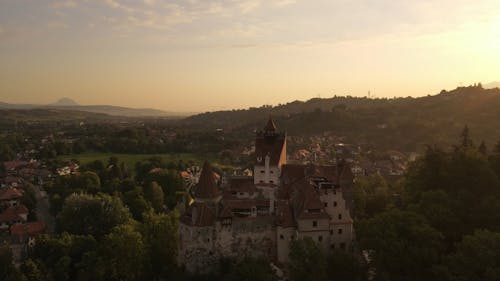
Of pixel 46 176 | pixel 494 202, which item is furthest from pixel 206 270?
pixel 46 176

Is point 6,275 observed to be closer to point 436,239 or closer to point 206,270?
point 206,270

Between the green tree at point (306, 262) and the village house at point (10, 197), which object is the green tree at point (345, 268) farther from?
the village house at point (10, 197)

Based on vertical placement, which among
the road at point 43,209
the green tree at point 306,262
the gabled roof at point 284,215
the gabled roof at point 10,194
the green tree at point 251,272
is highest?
the gabled roof at point 284,215

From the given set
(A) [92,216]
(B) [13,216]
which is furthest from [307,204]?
(B) [13,216]

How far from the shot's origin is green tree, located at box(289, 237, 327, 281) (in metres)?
39.8

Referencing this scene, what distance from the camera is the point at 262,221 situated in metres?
46.3

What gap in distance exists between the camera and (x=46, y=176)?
367ft

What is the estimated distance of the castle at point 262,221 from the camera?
45031 mm

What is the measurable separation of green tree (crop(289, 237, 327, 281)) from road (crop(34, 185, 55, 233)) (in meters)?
51.5

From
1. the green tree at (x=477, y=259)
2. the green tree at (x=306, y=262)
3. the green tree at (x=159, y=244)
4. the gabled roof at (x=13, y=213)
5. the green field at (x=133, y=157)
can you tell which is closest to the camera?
the green tree at (x=477, y=259)

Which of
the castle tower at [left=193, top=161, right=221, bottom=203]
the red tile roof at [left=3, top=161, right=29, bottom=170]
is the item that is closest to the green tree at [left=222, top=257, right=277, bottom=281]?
the castle tower at [left=193, top=161, right=221, bottom=203]

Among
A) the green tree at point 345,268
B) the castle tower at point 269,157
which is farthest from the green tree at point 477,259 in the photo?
the castle tower at point 269,157

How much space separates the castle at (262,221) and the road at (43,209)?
42.0 m

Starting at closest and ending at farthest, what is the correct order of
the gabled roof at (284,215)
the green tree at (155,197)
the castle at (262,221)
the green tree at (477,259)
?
the green tree at (477,259) → the castle at (262,221) → the gabled roof at (284,215) → the green tree at (155,197)
